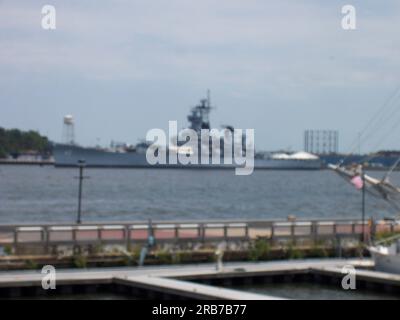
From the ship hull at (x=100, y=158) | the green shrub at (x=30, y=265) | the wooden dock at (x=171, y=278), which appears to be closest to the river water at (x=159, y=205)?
the green shrub at (x=30, y=265)

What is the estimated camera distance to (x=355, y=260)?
24.6 m

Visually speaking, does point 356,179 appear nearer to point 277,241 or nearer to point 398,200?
point 398,200

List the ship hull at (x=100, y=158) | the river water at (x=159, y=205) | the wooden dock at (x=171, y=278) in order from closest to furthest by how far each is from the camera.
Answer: the wooden dock at (x=171, y=278)
the river water at (x=159, y=205)
the ship hull at (x=100, y=158)

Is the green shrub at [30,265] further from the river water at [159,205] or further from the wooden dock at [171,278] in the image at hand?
the river water at [159,205]

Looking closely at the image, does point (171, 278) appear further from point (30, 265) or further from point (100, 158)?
point (100, 158)

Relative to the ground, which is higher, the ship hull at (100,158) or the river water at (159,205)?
the ship hull at (100,158)

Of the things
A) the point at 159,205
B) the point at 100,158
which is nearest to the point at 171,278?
the point at 159,205

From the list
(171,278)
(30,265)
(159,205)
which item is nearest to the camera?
(171,278)

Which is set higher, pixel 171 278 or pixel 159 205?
pixel 159 205

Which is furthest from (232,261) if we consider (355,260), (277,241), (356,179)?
(356,179)

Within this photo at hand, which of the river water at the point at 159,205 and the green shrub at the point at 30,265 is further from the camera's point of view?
the river water at the point at 159,205

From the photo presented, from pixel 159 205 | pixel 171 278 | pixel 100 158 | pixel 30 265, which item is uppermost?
pixel 100 158

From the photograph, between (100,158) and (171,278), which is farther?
(100,158)

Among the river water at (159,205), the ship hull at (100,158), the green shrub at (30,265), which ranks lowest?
the green shrub at (30,265)
